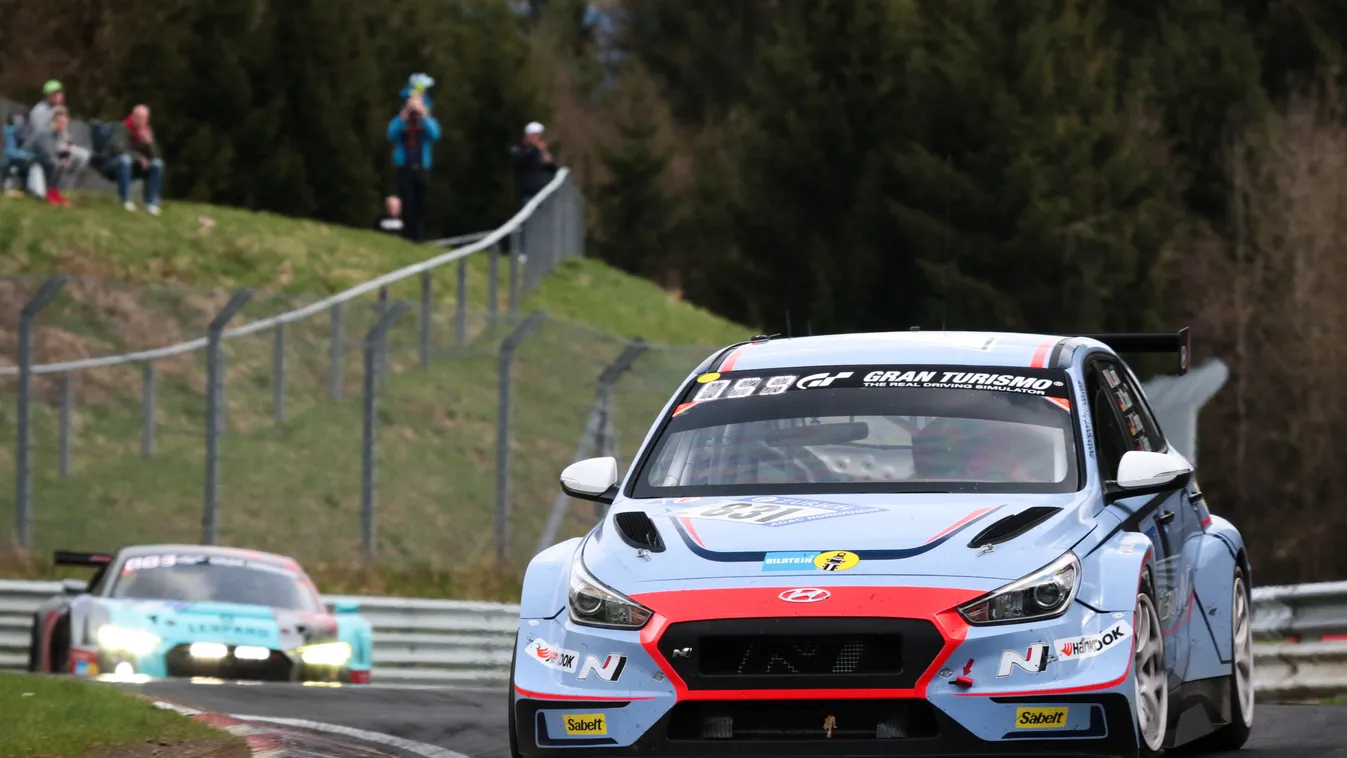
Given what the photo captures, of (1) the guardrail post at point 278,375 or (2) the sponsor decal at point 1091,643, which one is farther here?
(1) the guardrail post at point 278,375

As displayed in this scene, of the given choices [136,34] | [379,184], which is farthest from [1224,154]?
[136,34]

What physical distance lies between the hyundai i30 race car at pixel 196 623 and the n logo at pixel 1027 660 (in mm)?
9071

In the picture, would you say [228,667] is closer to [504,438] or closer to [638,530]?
[504,438]

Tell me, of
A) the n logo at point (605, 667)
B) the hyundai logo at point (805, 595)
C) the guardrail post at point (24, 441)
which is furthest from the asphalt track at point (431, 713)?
the guardrail post at point (24, 441)

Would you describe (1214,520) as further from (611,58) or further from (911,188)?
(611,58)

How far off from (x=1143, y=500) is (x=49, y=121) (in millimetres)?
26924

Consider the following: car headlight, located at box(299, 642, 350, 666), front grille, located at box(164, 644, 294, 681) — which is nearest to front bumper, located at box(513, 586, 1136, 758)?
front grille, located at box(164, 644, 294, 681)

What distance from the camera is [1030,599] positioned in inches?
312

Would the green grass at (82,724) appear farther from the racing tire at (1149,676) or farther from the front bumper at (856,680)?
the racing tire at (1149,676)

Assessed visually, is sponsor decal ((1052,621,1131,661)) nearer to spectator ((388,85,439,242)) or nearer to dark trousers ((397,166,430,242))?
spectator ((388,85,439,242))

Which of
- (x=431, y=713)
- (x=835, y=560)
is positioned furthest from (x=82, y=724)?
(x=835, y=560)

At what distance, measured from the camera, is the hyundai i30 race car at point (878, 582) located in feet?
25.8

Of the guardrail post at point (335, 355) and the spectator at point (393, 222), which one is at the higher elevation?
the spectator at point (393, 222)

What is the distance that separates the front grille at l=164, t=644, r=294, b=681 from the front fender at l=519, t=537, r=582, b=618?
8.52 meters
